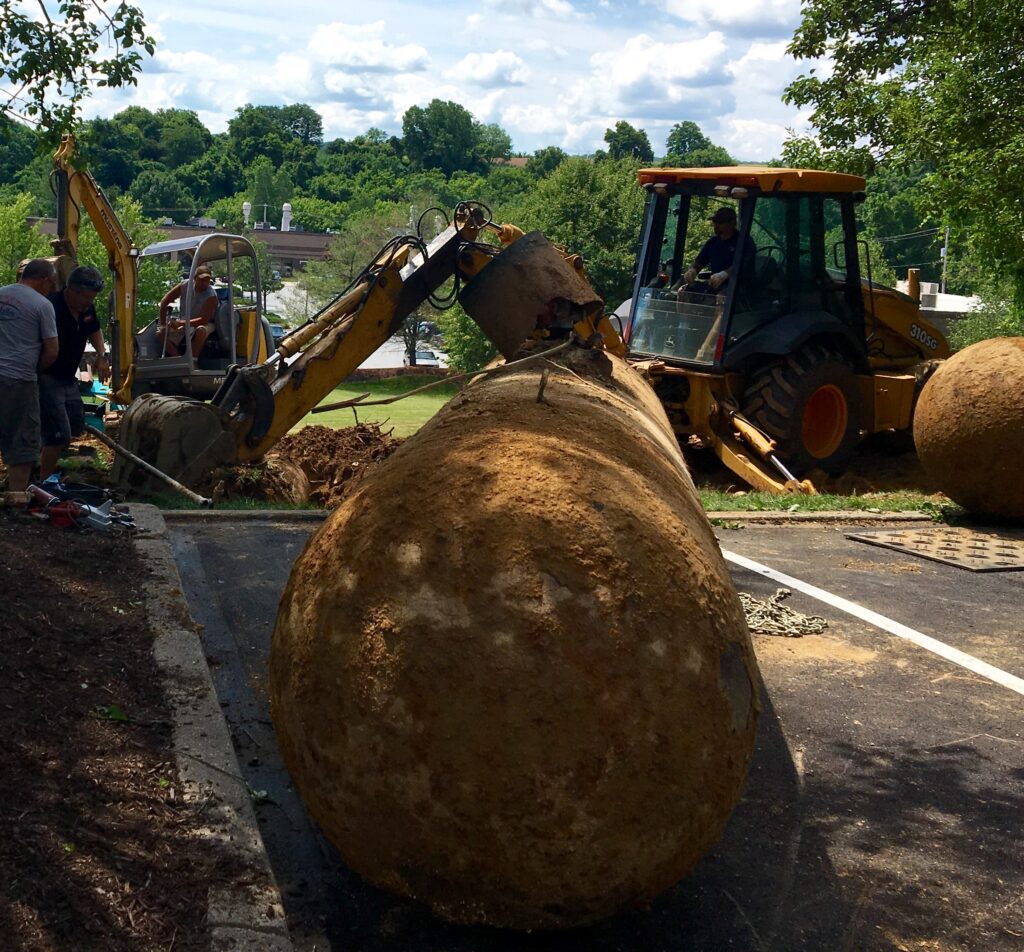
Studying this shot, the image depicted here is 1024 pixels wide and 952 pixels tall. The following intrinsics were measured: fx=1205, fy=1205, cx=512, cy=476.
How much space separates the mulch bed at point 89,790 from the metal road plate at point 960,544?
6.29 meters

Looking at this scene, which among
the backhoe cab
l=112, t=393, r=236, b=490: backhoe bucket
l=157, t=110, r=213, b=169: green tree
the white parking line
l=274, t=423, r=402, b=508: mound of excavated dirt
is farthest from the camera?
→ l=157, t=110, r=213, b=169: green tree

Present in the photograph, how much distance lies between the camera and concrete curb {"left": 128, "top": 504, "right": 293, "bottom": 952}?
3502 millimetres

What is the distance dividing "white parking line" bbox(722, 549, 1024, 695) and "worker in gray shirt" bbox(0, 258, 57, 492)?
213 inches

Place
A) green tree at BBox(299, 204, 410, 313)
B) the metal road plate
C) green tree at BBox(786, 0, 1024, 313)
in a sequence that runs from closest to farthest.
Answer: the metal road plate < green tree at BBox(786, 0, 1024, 313) < green tree at BBox(299, 204, 410, 313)

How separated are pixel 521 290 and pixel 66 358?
396 cm

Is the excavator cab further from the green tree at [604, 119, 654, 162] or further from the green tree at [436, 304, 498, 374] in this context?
the green tree at [604, 119, 654, 162]

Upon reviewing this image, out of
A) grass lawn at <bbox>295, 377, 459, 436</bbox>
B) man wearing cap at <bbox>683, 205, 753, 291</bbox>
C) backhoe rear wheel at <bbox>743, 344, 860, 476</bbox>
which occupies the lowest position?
grass lawn at <bbox>295, 377, 459, 436</bbox>

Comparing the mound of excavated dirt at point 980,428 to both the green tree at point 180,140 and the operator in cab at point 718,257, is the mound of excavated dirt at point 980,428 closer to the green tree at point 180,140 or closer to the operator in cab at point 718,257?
the operator in cab at point 718,257

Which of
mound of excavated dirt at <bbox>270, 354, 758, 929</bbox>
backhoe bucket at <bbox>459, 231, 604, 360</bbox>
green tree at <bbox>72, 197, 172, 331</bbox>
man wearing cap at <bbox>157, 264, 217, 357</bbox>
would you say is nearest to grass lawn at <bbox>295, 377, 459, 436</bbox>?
man wearing cap at <bbox>157, 264, 217, 357</bbox>

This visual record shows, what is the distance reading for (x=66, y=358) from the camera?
9906mm

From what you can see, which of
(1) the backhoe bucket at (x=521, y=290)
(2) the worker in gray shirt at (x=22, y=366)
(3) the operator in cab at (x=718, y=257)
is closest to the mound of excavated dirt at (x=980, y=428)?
(3) the operator in cab at (x=718, y=257)

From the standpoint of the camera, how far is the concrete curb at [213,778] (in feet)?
11.5

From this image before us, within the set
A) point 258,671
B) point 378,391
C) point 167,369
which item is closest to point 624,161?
point 378,391

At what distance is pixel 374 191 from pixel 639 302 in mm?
106565
